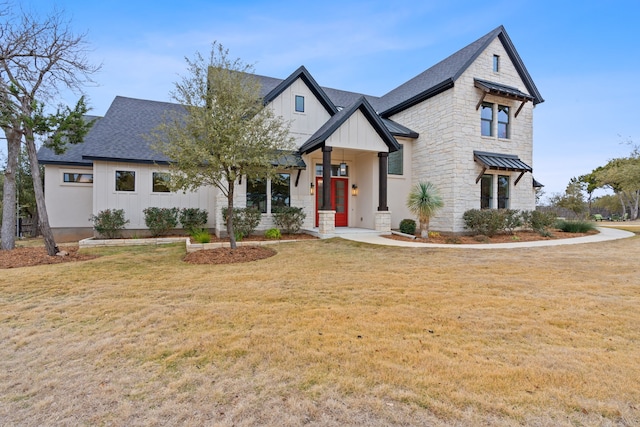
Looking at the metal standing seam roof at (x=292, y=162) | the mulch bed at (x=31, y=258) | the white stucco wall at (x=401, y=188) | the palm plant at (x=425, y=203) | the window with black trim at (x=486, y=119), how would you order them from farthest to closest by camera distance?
the white stucco wall at (x=401, y=188), the window with black trim at (x=486, y=119), the palm plant at (x=425, y=203), the metal standing seam roof at (x=292, y=162), the mulch bed at (x=31, y=258)

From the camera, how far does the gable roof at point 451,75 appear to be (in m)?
13.3

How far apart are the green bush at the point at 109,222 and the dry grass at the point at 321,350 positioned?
652 centimetres

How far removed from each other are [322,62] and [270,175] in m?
21.6

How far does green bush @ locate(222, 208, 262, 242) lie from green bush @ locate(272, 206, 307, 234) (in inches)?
33.2

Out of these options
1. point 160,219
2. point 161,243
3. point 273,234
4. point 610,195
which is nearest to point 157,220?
point 160,219

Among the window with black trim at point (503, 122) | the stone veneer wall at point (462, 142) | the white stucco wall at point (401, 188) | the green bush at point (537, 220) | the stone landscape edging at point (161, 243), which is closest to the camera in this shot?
the stone landscape edging at point (161, 243)

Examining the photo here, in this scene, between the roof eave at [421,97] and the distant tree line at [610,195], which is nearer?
the roof eave at [421,97]

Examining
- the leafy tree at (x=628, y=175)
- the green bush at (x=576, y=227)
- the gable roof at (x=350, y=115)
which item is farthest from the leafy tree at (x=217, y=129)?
the leafy tree at (x=628, y=175)

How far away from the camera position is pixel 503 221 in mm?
12859

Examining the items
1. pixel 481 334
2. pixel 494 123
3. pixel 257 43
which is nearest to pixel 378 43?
pixel 257 43

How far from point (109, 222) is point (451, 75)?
625 inches

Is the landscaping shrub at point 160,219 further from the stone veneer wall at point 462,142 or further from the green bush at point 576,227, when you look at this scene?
the green bush at point 576,227

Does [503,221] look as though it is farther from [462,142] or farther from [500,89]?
[500,89]

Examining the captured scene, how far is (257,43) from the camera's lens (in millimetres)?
17641
